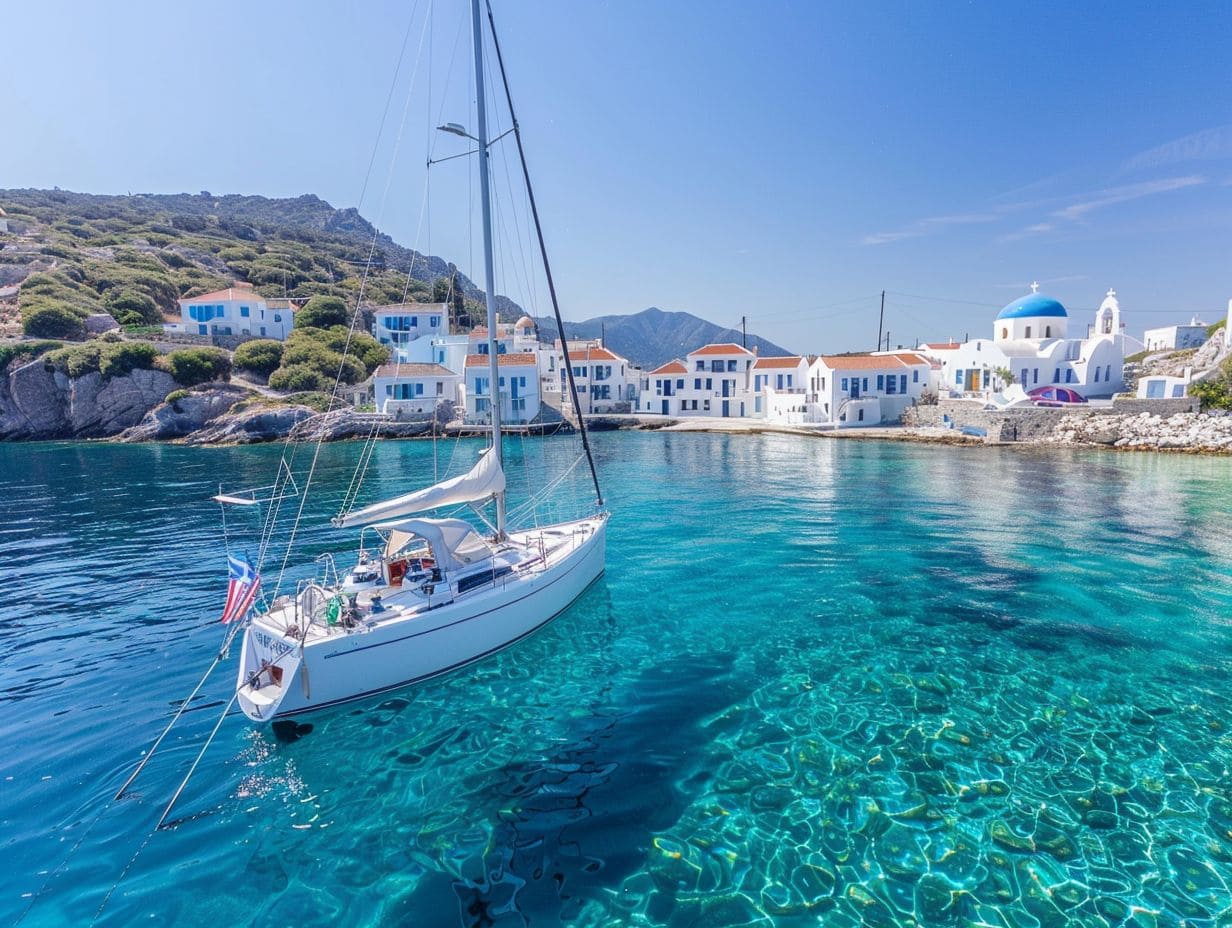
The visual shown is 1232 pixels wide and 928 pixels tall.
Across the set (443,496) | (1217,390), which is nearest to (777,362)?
(1217,390)

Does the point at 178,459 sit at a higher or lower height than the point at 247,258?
lower

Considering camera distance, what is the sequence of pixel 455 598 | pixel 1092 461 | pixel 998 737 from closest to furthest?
pixel 998 737 → pixel 455 598 → pixel 1092 461

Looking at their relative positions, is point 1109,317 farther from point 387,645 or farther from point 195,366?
point 195,366

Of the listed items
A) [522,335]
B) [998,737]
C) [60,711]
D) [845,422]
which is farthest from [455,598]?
[522,335]

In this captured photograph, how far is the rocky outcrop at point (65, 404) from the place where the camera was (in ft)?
170

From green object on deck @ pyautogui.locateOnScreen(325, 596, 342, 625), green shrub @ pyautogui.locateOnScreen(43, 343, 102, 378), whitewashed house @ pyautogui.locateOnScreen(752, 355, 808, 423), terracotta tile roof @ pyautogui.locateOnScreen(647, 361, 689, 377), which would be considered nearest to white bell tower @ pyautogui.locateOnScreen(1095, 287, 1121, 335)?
whitewashed house @ pyautogui.locateOnScreen(752, 355, 808, 423)

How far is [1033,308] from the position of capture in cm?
5528

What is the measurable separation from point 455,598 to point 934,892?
8.39 m

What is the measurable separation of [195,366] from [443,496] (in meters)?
57.0

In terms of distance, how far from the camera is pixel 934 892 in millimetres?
6473

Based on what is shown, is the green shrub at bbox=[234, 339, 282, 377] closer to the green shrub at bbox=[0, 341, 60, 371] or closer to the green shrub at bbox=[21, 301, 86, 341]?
the green shrub at bbox=[0, 341, 60, 371]

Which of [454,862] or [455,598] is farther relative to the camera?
[455,598]

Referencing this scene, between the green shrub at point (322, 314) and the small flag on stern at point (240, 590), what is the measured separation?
68.5 metres

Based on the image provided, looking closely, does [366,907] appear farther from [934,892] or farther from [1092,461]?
[1092,461]
